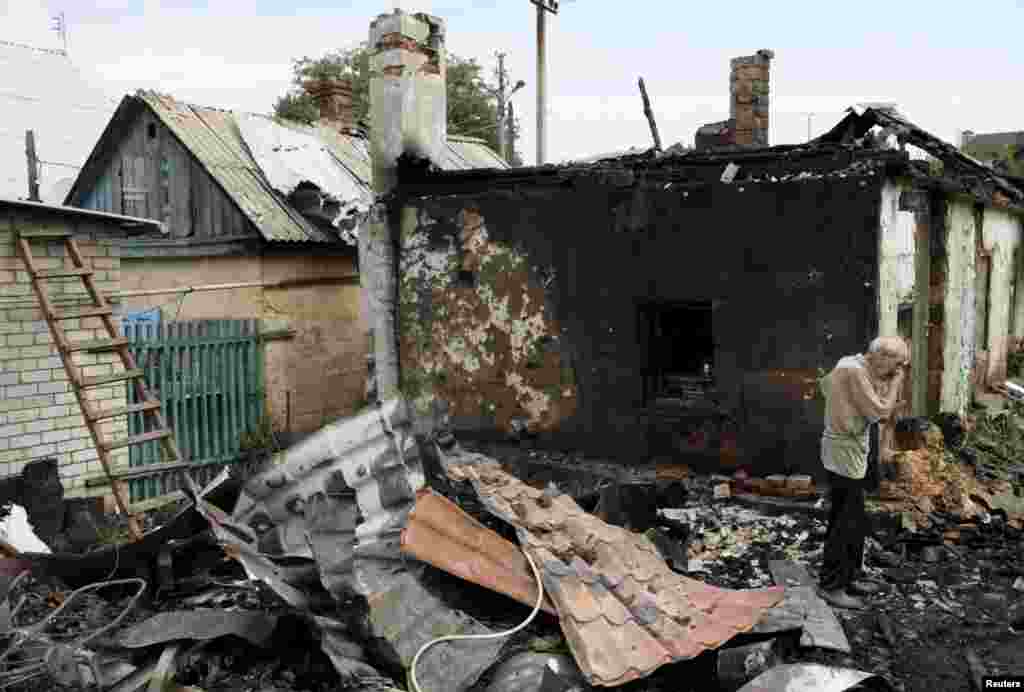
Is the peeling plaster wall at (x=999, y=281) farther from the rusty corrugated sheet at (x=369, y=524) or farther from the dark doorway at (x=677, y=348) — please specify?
the rusty corrugated sheet at (x=369, y=524)

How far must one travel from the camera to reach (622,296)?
9.02 m

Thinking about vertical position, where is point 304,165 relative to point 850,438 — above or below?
above


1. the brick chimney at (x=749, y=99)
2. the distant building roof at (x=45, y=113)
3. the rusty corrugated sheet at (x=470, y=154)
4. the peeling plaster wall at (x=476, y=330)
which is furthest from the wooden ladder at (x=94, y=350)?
the distant building roof at (x=45, y=113)

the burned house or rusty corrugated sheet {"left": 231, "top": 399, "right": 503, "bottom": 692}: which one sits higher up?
the burned house

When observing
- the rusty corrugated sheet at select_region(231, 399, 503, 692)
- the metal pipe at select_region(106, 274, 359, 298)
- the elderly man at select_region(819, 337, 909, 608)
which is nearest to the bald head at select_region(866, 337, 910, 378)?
the elderly man at select_region(819, 337, 909, 608)

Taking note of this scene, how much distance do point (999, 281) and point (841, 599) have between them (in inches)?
369

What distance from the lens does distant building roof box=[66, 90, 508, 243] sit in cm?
1208

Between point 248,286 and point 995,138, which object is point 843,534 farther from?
point 995,138

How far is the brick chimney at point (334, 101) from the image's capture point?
1612 cm

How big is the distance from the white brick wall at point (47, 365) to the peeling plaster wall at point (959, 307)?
29.8 ft

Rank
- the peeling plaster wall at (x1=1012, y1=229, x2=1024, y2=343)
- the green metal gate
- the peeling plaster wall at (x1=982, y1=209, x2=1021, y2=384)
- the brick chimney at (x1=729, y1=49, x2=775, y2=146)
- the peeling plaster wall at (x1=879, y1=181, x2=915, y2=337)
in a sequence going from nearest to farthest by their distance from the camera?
the peeling plaster wall at (x1=879, y1=181, x2=915, y2=337), the green metal gate, the brick chimney at (x1=729, y1=49, x2=775, y2=146), the peeling plaster wall at (x1=982, y1=209, x2=1021, y2=384), the peeling plaster wall at (x1=1012, y1=229, x2=1024, y2=343)

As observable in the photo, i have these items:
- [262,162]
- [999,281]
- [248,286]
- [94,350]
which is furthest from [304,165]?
[999,281]

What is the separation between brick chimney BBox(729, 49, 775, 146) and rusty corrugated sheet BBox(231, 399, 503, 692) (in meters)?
7.06

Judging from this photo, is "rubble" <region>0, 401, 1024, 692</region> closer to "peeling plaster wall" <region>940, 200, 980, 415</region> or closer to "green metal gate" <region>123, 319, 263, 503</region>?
"peeling plaster wall" <region>940, 200, 980, 415</region>
